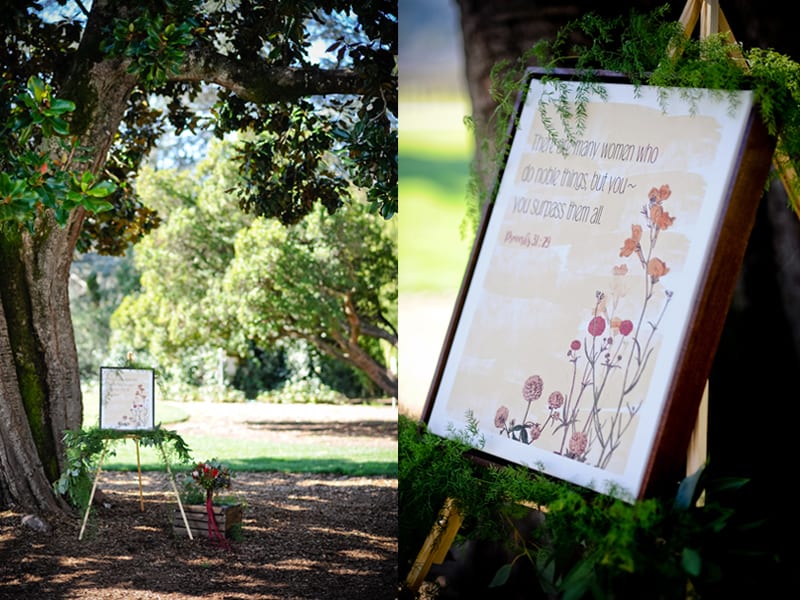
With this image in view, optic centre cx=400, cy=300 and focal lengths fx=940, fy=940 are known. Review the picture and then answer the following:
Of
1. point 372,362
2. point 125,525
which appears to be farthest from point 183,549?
point 372,362

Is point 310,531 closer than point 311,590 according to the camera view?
No

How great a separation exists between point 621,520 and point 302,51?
226 cm

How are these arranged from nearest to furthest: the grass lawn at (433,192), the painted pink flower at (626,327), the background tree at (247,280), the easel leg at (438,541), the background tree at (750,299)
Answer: the painted pink flower at (626,327) → the easel leg at (438,541) → the background tree at (750,299) → the grass lawn at (433,192) → the background tree at (247,280)

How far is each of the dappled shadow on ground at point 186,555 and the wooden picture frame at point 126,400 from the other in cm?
27

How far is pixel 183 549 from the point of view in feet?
11.3

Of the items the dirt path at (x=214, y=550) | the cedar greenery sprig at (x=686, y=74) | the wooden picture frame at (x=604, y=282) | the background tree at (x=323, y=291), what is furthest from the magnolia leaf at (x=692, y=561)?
the background tree at (x=323, y=291)

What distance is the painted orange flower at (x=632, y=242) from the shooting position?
2211 mm

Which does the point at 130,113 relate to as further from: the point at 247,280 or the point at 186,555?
the point at 186,555

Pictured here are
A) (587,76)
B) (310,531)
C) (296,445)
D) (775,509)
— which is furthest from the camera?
(296,445)

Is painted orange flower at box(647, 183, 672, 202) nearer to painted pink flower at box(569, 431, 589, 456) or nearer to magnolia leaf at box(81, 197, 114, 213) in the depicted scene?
painted pink flower at box(569, 431, 589, 456)

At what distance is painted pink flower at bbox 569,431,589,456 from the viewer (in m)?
2.21

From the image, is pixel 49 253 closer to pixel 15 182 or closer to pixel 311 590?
pixel 15 182

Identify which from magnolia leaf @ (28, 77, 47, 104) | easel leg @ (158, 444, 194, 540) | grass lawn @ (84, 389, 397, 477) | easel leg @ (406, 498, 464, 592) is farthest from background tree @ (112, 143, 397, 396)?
easel leg @ (406, 498, 464, 592)

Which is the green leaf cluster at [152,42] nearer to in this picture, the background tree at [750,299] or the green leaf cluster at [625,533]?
the background tree at [750,299]
